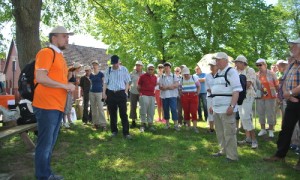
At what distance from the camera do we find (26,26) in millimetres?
8250

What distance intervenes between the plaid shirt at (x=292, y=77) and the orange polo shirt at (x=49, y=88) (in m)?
4.07

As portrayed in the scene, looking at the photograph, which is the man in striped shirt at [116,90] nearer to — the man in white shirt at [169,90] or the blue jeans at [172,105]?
the man in white shirt at [169,90]

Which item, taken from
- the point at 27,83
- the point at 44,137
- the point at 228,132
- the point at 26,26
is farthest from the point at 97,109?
the point at 44,137

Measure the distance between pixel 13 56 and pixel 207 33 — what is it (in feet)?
125

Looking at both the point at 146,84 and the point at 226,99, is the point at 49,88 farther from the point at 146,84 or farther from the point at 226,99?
the point at 146,84

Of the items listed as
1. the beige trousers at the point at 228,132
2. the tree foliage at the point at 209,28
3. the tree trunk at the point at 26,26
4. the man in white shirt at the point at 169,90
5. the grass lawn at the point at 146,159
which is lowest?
the grass lawn at the point at 146,159

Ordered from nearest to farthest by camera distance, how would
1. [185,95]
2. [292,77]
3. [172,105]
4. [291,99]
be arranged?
[291,99] → [292,77] → [185,95] → [172,105]

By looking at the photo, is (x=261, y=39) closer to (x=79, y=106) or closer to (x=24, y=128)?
(x=79, y=106)

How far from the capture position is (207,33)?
2169 cm

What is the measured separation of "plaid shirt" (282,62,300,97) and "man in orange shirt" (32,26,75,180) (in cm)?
395

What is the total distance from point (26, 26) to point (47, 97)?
458cm

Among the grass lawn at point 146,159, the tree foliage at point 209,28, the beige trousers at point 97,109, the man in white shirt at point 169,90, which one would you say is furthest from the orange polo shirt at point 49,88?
the tree foliage at point 209,28

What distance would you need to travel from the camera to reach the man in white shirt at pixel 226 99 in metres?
6.01

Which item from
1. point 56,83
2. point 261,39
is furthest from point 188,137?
point 261,39
